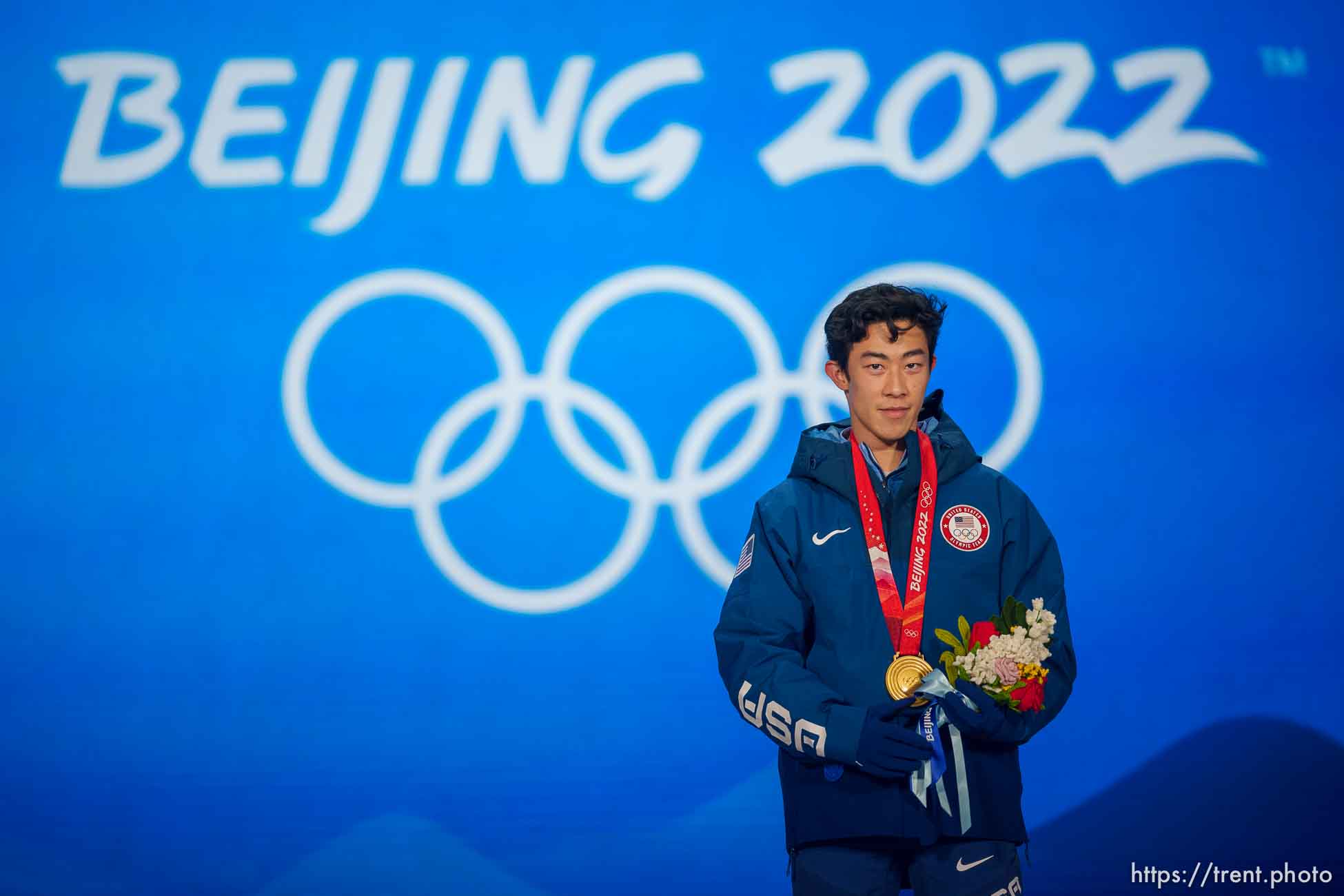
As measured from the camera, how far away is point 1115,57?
409 centimetres

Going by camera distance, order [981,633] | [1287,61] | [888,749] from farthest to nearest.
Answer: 1. [1287,61]
2. [981,633]
3. [888,749]

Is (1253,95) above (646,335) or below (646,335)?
above

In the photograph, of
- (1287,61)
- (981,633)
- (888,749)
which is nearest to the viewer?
(888,749)

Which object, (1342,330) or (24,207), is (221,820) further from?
(1342,330)

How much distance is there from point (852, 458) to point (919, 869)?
81 cm

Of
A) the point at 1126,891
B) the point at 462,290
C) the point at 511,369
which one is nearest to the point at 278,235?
the point at 462,290

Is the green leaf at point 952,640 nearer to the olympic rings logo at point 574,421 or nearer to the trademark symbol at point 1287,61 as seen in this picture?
the olympic rings logo at point 574,421

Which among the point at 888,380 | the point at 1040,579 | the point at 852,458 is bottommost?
the point at 1040,579

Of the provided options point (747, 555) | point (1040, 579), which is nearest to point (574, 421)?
point (747, 555)

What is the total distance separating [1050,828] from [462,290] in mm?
2640

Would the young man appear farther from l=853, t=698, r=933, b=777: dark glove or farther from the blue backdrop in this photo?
the blue backdrop

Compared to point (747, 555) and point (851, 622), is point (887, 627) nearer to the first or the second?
point (851, 622)

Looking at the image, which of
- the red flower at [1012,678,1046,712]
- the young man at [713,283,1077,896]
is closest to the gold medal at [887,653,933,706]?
the young man at [713,283,1077,896]

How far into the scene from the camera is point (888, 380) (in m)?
2.51
